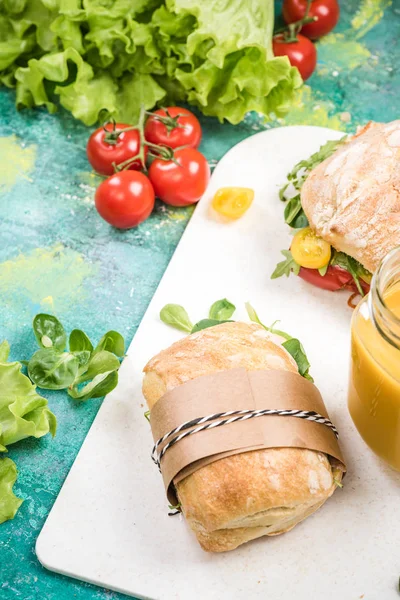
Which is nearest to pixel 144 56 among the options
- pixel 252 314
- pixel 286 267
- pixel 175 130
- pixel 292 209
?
pixel 175 130

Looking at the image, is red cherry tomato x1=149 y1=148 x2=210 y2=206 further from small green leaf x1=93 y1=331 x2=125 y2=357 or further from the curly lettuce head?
the curly lettuce head

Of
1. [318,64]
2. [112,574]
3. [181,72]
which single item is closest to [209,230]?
[181,72]

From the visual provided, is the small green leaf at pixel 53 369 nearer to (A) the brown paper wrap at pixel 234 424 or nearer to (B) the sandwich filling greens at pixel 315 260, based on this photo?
(A) the brown paper wrap at pixel 234 424

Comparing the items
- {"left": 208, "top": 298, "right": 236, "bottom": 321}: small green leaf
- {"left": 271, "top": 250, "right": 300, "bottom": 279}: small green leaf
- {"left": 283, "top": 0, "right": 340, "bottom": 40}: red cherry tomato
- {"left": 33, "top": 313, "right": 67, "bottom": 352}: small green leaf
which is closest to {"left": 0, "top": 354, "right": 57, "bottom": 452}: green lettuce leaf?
{"left": 33, "top": 313, "right": 67, "bottom": 352}: small green leaf

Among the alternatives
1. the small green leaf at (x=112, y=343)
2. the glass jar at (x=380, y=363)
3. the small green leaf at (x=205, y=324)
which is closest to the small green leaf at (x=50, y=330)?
the small green leaf at (x=112, y=343)

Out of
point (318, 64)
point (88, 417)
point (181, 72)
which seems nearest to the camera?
point (88, 417)

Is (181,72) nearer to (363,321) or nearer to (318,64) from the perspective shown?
(318,64)
